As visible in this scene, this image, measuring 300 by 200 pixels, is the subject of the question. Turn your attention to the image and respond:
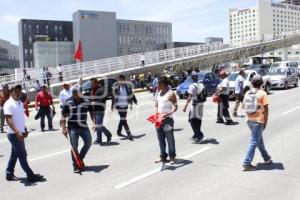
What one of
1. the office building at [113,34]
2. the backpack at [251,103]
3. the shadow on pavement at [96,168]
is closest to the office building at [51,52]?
the office building at [113,34]

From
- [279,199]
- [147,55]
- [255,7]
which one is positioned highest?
[255,7]

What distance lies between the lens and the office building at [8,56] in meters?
160

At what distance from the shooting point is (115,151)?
1011 centimetres

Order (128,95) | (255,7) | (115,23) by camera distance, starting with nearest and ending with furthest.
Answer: (128,95) < (115,23) < (255,7)

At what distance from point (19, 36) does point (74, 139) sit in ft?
438

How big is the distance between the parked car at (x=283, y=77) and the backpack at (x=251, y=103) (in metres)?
20.9

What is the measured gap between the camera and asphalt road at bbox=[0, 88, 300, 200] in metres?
6.62

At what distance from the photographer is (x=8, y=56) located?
165125 mm

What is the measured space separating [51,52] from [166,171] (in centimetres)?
12615

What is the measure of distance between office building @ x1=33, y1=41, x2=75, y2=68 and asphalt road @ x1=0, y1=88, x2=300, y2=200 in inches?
4634

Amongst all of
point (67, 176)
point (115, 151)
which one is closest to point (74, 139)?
point (67, 176)

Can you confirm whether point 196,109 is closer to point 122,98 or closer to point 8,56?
point 122,98

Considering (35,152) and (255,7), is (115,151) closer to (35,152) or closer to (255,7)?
(35,152)

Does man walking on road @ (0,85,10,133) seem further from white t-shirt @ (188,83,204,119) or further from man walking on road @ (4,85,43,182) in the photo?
white t-shirt @ (188,83,204,119)
